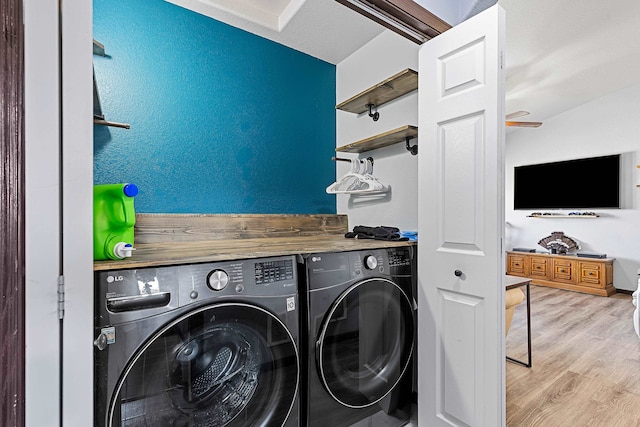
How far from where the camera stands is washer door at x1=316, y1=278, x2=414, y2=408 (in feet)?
4.39

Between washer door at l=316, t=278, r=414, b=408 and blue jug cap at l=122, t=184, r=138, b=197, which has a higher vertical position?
blue jug cap at l=122, t=184, r=138, b=197

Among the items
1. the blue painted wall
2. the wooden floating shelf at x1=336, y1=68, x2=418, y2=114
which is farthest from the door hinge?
the wooden floating shelf at x1=336, y1=68, x2=418, y2=114

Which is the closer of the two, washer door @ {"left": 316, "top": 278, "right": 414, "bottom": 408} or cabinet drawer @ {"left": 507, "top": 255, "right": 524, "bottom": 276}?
washer door @ {"left": 316, "top": 278, "right": 414, "bottom": 408}

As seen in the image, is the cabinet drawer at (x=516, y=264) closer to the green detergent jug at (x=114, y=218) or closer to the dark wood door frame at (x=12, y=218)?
the green detergent jug at (x=114, y=218)

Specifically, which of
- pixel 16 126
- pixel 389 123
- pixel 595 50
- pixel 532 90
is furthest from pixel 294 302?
pixel 532 90

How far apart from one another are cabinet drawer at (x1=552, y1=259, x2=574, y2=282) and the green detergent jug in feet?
19.5

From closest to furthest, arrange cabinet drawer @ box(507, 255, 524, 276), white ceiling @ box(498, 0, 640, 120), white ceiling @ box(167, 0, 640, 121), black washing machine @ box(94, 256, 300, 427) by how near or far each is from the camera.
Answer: black washing machine @ box(94, 256, 300, 427), white ceiling @ box(167, 0, 640, 121), white ceiling @ box(498, 0, 640, 120), cabinet drawer @ box(507, 255, 524, 276)

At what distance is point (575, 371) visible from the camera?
2.28 metres

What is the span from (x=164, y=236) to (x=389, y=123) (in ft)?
5.10

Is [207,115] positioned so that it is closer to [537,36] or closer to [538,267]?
[537,36]

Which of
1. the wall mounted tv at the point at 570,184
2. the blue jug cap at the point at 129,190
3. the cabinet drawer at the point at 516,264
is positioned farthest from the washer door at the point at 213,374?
the wall mounted tv at the point at 570,184

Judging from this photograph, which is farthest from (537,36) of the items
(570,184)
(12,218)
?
(12,218)

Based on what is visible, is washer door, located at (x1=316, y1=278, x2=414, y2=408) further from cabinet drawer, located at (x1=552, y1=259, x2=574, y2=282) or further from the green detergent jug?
cabinet drawer, located at (x1=552, y1=259, x2=574, y2=282)

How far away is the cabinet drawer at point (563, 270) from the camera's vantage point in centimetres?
480
